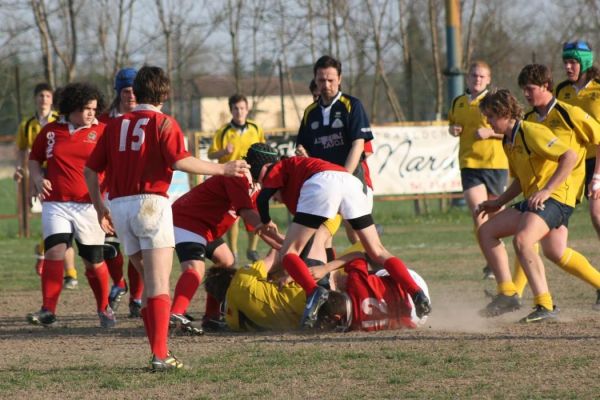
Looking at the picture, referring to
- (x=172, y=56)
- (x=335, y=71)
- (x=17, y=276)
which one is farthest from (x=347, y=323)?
(x=172, y=56)

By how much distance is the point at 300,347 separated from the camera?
674cm

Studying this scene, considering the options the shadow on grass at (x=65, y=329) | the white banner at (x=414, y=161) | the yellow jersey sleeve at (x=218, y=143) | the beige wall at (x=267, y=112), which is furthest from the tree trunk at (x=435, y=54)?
the shadow on grass at (x=65, y=329)

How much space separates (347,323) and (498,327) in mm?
1062

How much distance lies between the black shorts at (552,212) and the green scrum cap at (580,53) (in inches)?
71.5

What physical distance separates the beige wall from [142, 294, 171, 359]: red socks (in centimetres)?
1611

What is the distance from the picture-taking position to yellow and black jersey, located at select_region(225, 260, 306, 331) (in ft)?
24.4

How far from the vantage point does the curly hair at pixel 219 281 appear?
771 centimetres

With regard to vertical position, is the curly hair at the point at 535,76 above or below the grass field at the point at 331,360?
above

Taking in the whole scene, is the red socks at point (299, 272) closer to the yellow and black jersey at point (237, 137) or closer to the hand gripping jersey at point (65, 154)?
the hand gripping jersey at point (65, 154)

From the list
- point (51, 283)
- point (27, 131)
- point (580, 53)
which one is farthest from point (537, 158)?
point (27, 131)

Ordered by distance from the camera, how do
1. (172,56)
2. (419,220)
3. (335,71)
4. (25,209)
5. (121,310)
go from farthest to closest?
(172,56)
(419,220)
(25,209)
(121,310)
(335,71)

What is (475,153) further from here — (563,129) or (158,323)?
(158,323)

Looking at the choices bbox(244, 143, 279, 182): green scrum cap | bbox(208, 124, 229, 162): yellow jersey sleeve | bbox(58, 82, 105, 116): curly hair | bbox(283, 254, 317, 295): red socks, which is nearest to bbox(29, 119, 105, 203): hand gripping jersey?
bbox(58, 82, 105, 116): curly hair

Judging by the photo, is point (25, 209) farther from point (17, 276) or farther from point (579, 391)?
point (579, 391)
